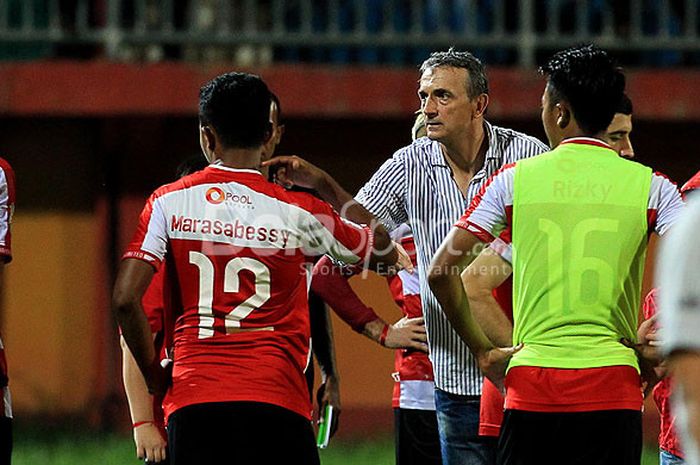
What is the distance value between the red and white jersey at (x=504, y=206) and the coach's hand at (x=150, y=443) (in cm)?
121

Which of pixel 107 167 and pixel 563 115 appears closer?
pixel 563 115

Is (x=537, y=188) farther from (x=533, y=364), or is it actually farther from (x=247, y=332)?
(x=247, y=332)

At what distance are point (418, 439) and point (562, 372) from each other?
79.0 inches

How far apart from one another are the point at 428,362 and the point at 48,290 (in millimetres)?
6710

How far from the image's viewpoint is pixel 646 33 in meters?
12.2

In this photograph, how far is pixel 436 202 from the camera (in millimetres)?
5734

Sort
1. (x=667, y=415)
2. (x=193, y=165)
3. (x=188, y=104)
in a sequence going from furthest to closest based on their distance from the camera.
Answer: (x=188, y=104)
(x=193, y=165)
(x=667, y=415)

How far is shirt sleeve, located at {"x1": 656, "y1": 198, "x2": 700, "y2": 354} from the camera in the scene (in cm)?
200

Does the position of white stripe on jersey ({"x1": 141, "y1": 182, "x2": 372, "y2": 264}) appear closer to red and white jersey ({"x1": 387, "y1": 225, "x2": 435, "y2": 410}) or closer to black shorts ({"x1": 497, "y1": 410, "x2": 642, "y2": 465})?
black shorts ({"x1": 497, "y1": 410, "x2": 642, "y2": 465})

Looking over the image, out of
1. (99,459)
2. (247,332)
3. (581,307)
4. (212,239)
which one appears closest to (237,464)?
(247,332)

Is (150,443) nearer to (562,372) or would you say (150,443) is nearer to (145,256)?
(145,256)

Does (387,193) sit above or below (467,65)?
below

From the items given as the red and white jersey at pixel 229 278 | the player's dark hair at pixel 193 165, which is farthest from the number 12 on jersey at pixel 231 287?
the player's dark hair at pixel 193 165

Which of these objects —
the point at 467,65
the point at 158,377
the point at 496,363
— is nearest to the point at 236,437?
the point at 158,377
